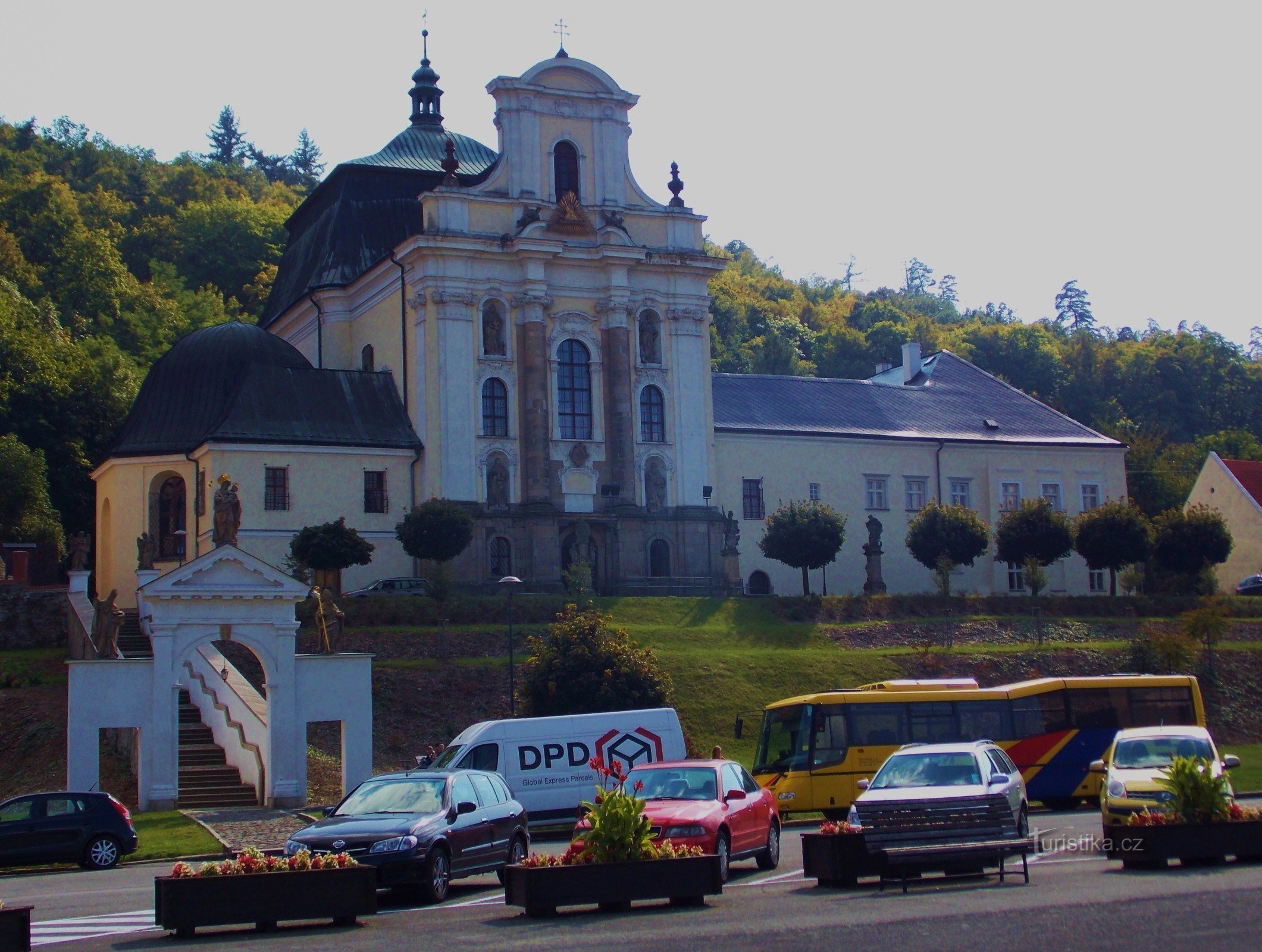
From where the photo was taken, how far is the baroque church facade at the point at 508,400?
57750 mm

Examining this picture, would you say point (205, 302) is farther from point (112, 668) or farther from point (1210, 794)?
point (1210, 794)

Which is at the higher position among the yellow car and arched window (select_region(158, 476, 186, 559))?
arched window (select_region(158, 476, 186, 559))

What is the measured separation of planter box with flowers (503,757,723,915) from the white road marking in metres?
4.08

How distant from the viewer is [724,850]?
20.6m

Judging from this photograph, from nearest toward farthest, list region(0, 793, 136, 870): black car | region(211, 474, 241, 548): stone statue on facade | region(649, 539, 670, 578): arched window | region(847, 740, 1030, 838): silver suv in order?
1. region(847, 740, 1030, 838): silver suv
2. region(0, 793, 136, 870): black car
3. region(211, 474, 241, 548): stone statue on facade
4. region(649, 539, 670, 578): arched window

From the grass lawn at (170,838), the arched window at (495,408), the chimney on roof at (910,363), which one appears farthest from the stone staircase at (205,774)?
the chimney on roof at (910,363)

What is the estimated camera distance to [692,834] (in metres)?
20.1

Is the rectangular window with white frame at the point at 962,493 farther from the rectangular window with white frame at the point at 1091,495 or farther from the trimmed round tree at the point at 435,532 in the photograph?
the trimmed round tree at the point at 435,532

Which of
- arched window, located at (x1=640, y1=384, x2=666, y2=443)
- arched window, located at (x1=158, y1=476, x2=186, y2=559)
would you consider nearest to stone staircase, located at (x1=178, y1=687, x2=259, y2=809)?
arched window, located at (x1=158, y1=476, x2=186, y2=559)

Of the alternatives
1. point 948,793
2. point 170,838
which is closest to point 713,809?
point 948,793

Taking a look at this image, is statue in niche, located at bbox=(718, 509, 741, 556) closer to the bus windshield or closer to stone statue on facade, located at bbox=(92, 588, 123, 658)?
stone statue on facade, located at bbox=(92, 588, 123, 658)

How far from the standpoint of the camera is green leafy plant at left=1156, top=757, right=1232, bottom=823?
760 inches

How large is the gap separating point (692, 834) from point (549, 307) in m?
43.1

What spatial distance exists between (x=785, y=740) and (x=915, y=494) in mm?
40027
